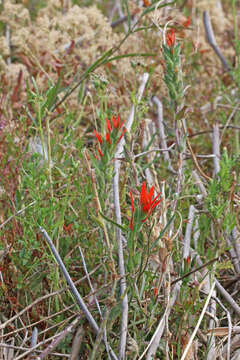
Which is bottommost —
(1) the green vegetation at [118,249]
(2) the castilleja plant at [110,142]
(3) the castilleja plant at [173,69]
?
(1) the green vegetation at [118,249]

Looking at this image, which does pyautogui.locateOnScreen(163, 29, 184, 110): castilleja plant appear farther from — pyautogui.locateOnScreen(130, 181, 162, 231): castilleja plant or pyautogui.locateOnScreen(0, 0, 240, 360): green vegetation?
pyautogui.locateOnScreen(130, 181, 162, 231): castilleja plant

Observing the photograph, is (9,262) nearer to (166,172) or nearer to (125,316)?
(125,316)

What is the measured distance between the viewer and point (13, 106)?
1906 millimetres

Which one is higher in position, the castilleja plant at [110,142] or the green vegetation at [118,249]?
the castilleja plant at [110,142]

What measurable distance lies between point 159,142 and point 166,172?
30 centimetres

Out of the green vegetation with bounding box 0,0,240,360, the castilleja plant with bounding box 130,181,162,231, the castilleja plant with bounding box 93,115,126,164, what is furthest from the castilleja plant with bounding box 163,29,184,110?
the castilleja plant with bounding box 130,181,162,231

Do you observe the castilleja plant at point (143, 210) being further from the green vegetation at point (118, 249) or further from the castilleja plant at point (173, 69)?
the castilleja plant at point (173, 69)

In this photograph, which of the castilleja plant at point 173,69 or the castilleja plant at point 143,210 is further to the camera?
the castilleja plant at point 173,69

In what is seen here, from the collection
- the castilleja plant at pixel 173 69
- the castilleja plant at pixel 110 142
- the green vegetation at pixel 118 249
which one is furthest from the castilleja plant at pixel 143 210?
the castilleja plant at pixel 173 69

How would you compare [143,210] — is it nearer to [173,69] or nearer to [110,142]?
[110,142]

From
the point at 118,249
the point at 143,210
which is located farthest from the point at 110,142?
the point at 118,249

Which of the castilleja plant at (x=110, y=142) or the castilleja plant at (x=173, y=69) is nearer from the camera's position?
the castilleja plant at (x=110, y=142)

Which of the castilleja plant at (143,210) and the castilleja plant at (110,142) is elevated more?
the castilleja plant at (110,142)

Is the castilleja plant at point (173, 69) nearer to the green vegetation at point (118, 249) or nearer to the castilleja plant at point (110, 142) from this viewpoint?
the green vegetation at point (118, 249)
